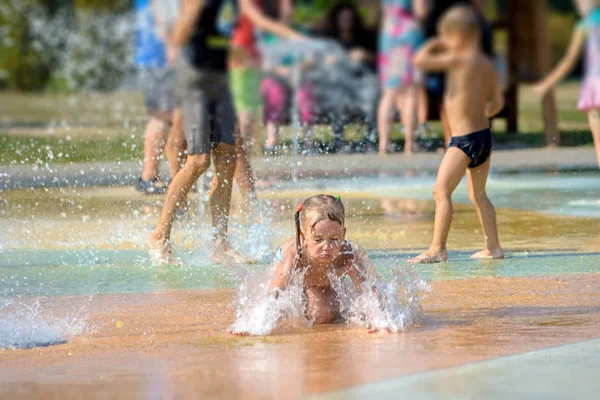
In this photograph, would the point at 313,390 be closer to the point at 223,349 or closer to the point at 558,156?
the point at 223,349

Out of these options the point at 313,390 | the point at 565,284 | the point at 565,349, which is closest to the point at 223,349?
the point at 313,390

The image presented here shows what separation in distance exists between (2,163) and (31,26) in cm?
1802

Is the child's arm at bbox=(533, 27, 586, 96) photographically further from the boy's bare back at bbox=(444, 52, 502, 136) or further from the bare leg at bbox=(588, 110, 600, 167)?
the boy's bare back at bbox=(444, 52, 502, 136)

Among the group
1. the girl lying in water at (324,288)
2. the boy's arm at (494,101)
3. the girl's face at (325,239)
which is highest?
the boy's arm at (494,101)

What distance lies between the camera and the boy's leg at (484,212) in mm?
6570

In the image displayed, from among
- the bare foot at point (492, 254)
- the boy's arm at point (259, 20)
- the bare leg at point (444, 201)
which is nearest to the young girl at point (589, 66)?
the bare leg at point (444, 201)

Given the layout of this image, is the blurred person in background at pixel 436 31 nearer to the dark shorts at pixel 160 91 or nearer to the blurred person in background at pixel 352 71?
the blurred person in background at pixel 352 71

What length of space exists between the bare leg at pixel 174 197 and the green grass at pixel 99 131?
5.22 meters

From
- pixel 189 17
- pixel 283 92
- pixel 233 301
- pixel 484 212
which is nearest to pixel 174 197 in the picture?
pixel 233 301

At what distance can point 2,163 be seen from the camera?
467 inches

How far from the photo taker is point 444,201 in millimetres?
6504

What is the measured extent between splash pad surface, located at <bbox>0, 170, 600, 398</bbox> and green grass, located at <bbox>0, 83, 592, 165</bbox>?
12.0 feet

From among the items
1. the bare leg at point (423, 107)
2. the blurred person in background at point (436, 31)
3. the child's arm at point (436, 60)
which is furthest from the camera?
the bare leg at point (423, 107)

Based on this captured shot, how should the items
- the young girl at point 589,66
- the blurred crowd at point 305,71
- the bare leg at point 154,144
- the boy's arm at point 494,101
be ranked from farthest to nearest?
the blurred crowd at point 305,71 → the young girl at point 589,66 → the bare leg at point 154,144 → the boy's arm at point 494,101
